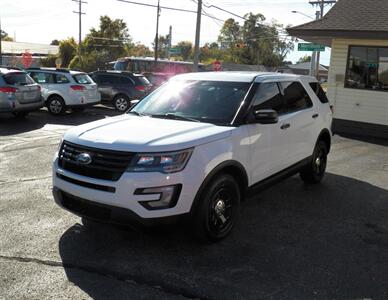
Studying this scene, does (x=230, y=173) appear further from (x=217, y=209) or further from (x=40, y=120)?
(x=40, y=120)

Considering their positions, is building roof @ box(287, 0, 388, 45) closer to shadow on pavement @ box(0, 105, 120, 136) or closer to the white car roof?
shadow on pavement @ box(0, 105, 120, 136)

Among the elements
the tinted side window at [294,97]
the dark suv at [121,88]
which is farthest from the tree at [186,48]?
the tinted side window at [294,97]

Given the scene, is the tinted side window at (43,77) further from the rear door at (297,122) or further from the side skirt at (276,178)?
the side skirt at (276,178)

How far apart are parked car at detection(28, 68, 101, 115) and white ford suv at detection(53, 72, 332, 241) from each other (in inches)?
417

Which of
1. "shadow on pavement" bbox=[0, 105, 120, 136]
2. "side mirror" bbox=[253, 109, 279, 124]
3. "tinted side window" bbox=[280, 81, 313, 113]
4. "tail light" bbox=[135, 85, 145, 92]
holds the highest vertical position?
"tinted side window" bbox=[280, 81, 313, 113]

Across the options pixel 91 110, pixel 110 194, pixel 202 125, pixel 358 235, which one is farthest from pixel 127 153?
pixel 91 110

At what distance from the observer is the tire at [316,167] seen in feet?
23.4

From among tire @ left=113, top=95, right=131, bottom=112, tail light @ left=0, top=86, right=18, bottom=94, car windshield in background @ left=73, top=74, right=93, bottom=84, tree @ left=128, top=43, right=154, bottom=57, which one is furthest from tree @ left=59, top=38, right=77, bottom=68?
tail light @ left=0, top=86, right=18, bottom=94

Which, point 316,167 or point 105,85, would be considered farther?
point 105,85

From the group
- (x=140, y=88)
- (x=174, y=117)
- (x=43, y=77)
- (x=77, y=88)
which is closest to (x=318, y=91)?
(x=174, y=117)

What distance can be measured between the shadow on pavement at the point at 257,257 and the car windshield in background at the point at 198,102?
1.31 metres

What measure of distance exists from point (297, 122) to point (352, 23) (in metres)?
8.97

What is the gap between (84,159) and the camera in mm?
4426

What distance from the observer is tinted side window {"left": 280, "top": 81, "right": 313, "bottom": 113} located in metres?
6.20
